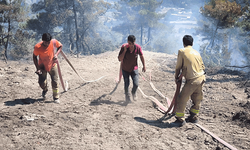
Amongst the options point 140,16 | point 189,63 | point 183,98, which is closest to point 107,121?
point 183,98

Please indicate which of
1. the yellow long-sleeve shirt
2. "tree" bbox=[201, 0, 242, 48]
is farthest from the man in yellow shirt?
"tree" bbox=[201, 0, 242, 48]

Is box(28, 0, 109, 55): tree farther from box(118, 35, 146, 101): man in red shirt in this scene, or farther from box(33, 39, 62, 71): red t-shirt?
box(118, 35, 146, 101): man in red shirt

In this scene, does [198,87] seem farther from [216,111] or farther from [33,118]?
[33,118]

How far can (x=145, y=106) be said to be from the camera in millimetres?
5242

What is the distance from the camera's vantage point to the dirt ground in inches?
128

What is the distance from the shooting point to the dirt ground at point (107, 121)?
10.7 feet

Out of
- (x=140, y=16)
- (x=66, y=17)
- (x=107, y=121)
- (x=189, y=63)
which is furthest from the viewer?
(x=140, y=16)

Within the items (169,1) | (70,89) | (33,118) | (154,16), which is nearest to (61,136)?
(33,118)

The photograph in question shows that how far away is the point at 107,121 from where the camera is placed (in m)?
4.14

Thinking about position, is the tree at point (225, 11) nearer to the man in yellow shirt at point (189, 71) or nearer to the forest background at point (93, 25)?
the forest background at point (93, 25)

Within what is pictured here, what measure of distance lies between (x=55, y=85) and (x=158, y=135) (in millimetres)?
3075

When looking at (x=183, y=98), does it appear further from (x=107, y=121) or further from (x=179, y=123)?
(x=107, y=121)

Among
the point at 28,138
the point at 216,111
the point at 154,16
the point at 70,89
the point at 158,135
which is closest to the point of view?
the point at 28,138

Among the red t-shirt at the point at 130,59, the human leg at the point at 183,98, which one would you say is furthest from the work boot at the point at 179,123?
the red t-shirt at the point at 130,59
